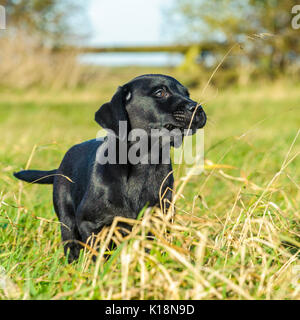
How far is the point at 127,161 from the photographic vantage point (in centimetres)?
294

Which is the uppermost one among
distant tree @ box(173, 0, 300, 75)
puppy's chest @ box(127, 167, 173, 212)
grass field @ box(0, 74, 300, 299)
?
distant tree @ box(173, 0, 300, 75)

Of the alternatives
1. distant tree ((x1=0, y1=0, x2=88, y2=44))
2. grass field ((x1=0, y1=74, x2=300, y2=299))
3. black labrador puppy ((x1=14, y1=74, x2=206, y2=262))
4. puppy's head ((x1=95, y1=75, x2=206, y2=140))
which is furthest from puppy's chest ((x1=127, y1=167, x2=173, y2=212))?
distant tree ((x1=0, y1=0, x2=88, y2=44))

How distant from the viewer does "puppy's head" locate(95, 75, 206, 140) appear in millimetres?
2922

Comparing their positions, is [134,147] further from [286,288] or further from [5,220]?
[286,288]

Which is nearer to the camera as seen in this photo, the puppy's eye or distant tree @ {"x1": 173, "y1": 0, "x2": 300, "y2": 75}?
the puppy's eye

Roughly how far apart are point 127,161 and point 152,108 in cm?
37

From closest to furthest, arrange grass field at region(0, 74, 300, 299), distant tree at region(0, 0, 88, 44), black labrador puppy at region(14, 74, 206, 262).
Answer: grass field at region(0, 74, 300, 299), black labrador puppy at region(14, 74, 206, 262), distant tree at region(0, 0, 88, 44)

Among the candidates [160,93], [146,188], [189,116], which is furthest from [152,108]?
[146,188]

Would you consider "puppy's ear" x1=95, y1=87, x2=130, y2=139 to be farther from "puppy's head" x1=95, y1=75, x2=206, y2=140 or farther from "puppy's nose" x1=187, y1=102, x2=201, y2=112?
"puppy's nose" x1=187, y1=102, x2=201, y2=112

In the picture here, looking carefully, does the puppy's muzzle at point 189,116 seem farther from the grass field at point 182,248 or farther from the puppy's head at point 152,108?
the grass field at point 182,248

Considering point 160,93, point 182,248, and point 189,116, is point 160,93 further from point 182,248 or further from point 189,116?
point 182,248

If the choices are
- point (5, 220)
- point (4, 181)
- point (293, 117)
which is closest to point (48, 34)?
point (293, 117)

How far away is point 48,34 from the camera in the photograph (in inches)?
680
